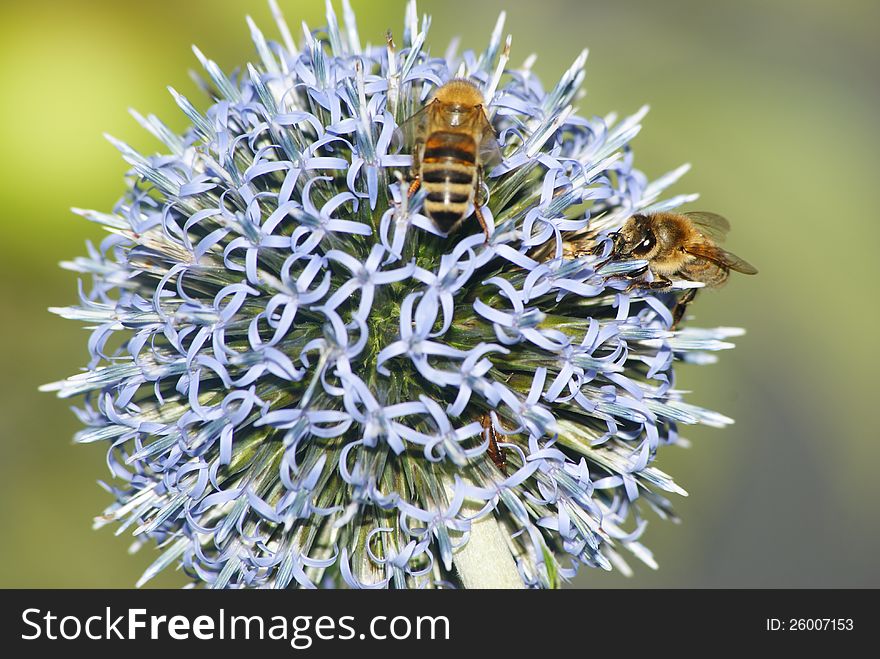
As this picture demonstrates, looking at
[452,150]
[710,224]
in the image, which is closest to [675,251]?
[710,224]

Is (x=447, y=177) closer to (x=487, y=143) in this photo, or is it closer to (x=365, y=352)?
(x=487, y=143)

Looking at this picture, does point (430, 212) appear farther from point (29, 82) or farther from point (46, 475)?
point (46, 475)

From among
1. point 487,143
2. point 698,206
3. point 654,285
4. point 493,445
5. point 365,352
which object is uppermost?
point 698,206

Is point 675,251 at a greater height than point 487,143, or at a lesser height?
lesser

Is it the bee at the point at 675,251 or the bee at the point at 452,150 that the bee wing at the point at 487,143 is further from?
the bee at the point at 675,251

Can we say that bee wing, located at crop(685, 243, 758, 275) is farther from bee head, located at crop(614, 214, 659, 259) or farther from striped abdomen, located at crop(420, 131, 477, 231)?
striped abdomen, located at crop(420, 131, 477, 231)

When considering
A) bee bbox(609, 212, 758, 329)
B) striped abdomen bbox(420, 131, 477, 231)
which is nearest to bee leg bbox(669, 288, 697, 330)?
bee bbox(609, 212, 758, 329)
